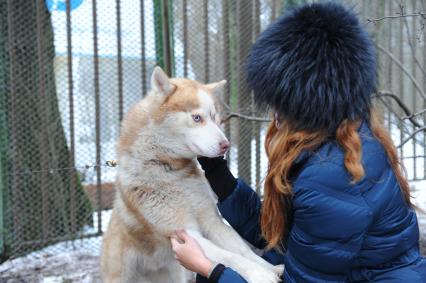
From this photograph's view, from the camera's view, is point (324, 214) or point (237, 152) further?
point (237, 152)

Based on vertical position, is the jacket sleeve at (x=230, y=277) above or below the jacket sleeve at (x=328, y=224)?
below

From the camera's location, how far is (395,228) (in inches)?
72.2

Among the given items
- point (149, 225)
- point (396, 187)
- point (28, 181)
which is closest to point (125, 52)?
point (28, 181)

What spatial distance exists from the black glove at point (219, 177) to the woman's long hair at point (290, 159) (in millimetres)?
367

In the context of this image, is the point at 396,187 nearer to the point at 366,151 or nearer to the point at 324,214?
the point at 366,151

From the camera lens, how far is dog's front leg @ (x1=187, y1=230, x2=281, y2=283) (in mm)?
2090

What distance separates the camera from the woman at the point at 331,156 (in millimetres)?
1717

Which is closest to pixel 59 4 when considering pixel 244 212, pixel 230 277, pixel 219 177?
pixel 219 177

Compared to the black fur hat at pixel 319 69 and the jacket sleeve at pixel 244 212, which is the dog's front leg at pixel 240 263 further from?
the black fur hat at pixel 319 69

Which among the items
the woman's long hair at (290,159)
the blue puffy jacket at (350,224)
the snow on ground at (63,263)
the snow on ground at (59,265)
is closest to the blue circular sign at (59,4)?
the snow on ground at (63,263)

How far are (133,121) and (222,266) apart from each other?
0.94 m

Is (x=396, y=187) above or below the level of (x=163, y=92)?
below

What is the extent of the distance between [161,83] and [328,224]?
123cm

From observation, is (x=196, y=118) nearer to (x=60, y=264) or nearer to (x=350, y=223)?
(x=350, y=223)
